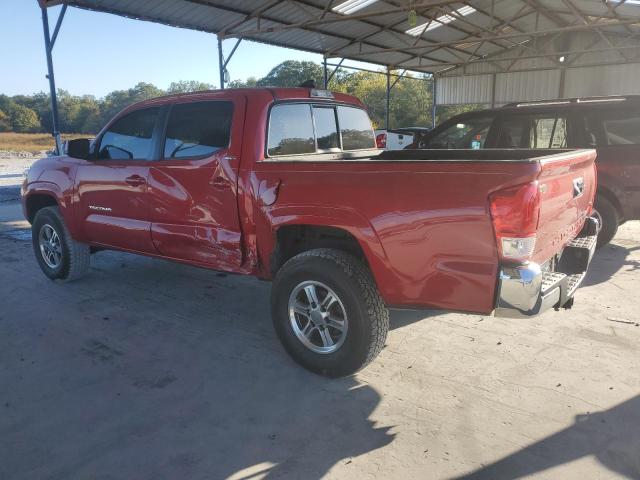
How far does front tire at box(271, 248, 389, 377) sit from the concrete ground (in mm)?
171

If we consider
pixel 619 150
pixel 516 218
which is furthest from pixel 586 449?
pixel 619 150

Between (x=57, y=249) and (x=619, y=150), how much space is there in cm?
648

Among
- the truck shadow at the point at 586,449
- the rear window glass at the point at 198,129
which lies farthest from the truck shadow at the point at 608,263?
the rear window glass at the point at 198,129

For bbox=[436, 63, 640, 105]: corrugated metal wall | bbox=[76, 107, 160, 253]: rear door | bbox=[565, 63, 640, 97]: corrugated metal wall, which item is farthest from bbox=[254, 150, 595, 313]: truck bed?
bbox=[436, 63, 640, 105]: corrugated metal wall

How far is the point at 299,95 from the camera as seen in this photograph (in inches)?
150

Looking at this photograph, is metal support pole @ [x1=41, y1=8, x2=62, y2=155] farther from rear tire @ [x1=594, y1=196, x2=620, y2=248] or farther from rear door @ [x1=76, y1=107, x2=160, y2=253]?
rear tire @ [x1=594, y1=196, x2=620, y2=248]

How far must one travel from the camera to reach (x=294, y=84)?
55.2 m

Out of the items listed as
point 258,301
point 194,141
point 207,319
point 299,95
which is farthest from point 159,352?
point 299,95

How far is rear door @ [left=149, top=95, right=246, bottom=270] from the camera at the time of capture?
3.49 m

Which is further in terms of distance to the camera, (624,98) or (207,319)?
(624,98)

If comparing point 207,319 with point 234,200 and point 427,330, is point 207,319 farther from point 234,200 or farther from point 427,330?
point 427,330

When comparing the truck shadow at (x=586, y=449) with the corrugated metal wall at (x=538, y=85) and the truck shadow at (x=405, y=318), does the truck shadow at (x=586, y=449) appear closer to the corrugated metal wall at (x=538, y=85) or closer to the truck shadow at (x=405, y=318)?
the truck shadow at (x=405, y=318)

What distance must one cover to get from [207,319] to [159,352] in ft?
2.17

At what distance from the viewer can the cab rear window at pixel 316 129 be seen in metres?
3.61
